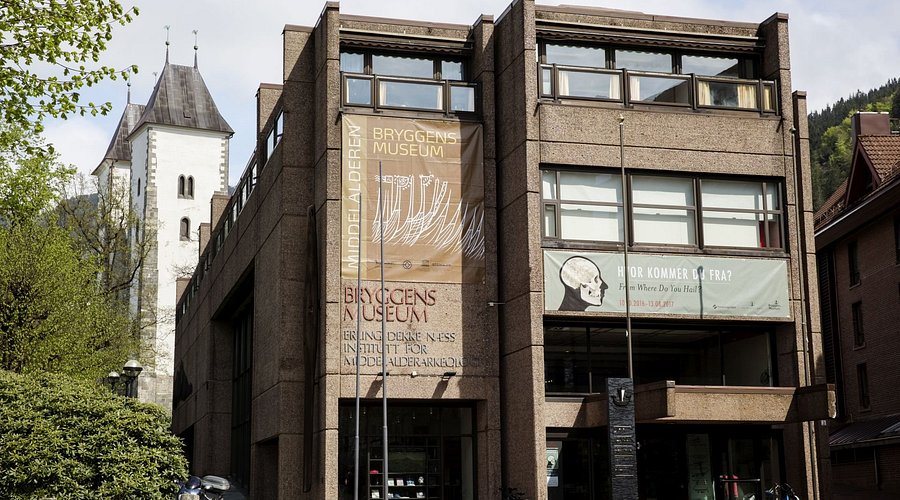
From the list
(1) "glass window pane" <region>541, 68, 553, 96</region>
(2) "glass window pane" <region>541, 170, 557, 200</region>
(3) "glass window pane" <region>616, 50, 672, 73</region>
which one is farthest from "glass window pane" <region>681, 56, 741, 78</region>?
(2) "glass window pane" <region>541, 170, 557, 200</region>

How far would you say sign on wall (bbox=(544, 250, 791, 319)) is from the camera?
25.1m

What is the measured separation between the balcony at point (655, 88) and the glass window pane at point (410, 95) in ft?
8.21

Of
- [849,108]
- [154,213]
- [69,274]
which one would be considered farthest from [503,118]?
[849,108]

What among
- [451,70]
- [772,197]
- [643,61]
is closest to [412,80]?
[451,70]

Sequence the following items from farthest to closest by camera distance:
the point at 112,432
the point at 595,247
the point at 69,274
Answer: the point at 69,274 < the point at 595,247 < the point at 112,432

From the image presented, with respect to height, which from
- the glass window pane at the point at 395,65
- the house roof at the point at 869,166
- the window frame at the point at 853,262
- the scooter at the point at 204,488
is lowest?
the scooter at the point at 204,488

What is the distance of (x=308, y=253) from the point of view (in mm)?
26172

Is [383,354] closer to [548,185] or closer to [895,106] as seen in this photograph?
[548,185]

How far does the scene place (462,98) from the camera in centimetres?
2678

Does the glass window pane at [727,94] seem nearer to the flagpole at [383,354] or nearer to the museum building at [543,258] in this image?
the museum building at [543,258]

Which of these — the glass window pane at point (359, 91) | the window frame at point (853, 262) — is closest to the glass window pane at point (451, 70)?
the glass window pane at point (359, 91)

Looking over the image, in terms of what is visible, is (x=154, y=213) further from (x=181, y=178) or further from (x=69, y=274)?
(x=69, y=274)

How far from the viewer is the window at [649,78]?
2614 centimetres

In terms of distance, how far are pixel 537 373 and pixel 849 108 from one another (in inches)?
4767
